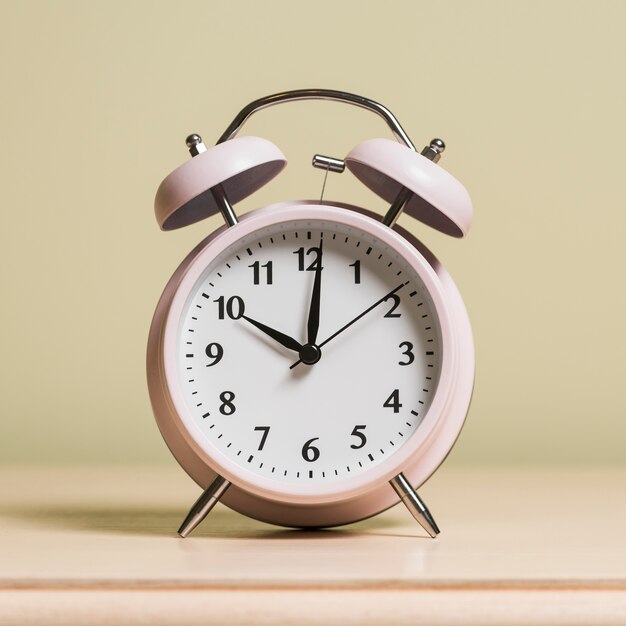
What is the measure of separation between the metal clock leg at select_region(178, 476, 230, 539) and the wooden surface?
0.06 ft

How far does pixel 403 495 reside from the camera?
1.12 m

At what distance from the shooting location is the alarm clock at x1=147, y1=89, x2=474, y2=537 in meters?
1.12

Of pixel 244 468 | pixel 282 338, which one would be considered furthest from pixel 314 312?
pixel 244 468

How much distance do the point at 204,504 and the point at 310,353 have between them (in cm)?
16

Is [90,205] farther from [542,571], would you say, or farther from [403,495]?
[542,571]

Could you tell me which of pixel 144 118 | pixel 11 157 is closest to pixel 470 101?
pixel 144 118

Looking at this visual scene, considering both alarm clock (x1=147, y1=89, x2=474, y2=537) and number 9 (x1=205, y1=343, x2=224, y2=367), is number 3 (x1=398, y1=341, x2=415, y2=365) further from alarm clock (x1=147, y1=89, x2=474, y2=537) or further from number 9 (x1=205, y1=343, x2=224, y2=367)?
number 9 (x1=205, y1=343, x2=224, y2=367)

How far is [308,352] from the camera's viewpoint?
1129mm

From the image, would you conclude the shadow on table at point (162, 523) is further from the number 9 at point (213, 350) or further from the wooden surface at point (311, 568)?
the number 9 at point (213, 350)

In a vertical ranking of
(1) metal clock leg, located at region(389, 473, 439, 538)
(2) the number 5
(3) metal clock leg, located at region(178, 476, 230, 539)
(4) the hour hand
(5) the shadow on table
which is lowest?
(5) the shadow on table

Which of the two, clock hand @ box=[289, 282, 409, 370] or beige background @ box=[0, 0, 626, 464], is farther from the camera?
beige background @ box=[0, 0, 626, 464]

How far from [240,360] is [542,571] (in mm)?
341

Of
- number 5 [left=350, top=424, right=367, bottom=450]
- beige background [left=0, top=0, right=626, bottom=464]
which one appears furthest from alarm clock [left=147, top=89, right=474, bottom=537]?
beige background [left=0, top=0, right=626, bottom=464]

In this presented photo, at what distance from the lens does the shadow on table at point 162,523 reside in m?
1.15
